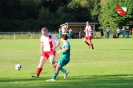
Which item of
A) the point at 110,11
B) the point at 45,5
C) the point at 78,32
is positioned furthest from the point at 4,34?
the point at 45,5

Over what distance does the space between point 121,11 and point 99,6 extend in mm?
24611

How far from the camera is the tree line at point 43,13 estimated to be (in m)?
97.5

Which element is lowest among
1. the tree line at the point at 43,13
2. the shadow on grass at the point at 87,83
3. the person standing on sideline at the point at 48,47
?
the shadow on grass at the point at 87,83

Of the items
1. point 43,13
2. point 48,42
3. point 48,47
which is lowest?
point 48,47

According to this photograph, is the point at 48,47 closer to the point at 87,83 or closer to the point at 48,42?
the point at 48,42

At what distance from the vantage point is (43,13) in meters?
98.8

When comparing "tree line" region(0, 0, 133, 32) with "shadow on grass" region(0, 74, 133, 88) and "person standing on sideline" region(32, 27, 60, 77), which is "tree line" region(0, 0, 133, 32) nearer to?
"person standing on sideline" region(32, 27, 60, 77)

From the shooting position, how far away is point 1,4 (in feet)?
320

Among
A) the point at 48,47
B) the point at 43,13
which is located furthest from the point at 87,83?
the point at 43,13

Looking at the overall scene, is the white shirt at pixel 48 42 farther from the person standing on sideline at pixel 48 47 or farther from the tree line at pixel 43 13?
the tree line at pixel 43 13

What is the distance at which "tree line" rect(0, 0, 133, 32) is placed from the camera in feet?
320

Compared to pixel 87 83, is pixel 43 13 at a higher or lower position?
higher

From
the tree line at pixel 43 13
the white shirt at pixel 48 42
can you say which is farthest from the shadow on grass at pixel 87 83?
the tree line at pixel 43 13

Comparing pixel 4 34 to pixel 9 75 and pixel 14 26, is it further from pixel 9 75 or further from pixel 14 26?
pixel 9 75
